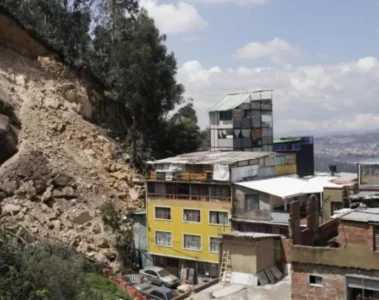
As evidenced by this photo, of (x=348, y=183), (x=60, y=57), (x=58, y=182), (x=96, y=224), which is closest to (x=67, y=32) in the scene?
(x=60, y=57)

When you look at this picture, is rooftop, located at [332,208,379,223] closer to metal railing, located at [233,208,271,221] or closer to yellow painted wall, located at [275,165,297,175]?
metal railing, located at [233,208,271,221]

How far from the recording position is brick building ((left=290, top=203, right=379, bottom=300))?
16781 millimetres

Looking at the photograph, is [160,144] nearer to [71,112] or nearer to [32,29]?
[71,112]

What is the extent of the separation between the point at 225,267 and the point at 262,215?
14.5ft

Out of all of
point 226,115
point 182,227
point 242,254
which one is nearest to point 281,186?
point 182,227

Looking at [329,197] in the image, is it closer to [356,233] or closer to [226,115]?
[356,233]

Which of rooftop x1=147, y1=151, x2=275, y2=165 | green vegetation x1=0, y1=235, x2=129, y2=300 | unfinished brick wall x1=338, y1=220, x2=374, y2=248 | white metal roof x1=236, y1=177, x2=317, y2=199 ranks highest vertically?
rooftop x1=147, y1=151, x2=275, y2=165

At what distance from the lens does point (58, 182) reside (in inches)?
1308

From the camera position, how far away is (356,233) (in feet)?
56.0

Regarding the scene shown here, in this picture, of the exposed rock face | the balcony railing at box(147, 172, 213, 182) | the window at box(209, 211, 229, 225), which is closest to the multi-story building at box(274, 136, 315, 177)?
the exposed rock face

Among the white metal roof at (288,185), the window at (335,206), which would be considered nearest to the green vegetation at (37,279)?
the white metal roof at (288,185)

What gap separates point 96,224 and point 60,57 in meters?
14.8

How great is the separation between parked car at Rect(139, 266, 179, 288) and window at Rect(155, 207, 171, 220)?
2.95m

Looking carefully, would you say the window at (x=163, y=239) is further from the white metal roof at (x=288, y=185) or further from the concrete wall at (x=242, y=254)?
the concrete wall at (x=242, y=254)
